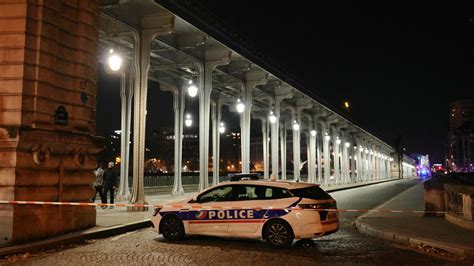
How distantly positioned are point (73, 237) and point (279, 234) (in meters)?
4.84

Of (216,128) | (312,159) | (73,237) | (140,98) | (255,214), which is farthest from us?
(312,159)

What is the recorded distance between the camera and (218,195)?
11961mm

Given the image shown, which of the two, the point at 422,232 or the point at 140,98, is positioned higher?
the point at 140,98

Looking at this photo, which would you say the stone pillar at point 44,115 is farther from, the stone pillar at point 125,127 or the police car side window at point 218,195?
the stone pillar at point 125,127

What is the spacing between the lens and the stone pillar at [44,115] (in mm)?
11305

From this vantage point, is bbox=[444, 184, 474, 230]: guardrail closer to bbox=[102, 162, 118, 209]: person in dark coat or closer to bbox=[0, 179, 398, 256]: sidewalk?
bbox=[0, 179, 398, 256]: sidewalk

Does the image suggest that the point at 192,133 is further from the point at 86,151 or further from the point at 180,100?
the point at 86,151

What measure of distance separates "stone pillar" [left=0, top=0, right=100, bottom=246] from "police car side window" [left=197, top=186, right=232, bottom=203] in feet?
11.3

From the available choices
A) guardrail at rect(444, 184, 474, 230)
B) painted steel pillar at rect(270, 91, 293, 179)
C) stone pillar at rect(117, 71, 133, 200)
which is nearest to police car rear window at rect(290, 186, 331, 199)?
guardrail at rect(444, 184, 474, 230)

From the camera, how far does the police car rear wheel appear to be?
1079cm

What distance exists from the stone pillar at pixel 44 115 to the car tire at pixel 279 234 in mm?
5165

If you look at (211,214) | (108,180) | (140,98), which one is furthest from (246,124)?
(211,214)

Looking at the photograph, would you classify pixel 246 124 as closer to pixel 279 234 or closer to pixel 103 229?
pixel 103 229

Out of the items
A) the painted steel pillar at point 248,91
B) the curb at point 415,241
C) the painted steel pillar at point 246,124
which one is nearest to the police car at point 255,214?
the curb at point 415,241
